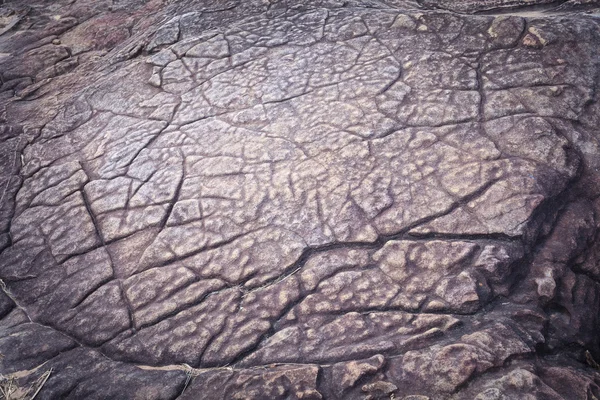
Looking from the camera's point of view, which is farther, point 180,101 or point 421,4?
point 421,4

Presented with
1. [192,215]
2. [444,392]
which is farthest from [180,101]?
[444,392]

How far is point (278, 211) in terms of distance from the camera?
191 centimetres

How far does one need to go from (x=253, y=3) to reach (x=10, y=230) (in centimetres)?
207

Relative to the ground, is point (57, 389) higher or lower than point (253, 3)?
lower

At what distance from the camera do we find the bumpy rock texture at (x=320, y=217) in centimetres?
152

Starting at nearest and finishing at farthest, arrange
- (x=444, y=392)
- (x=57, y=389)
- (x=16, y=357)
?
(x=444, y=392)
(x=57, y=389)
(x=16, y=357)

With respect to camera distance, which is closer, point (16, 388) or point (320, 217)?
point (16, 388)

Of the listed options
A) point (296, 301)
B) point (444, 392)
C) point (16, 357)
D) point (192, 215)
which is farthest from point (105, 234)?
point (444, 392)

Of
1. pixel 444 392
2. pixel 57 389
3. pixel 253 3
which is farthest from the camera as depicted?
pixel 253 3

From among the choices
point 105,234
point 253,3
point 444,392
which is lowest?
point 444,392

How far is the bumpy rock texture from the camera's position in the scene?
152 cm

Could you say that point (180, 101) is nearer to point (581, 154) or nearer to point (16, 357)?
point (16, 357)

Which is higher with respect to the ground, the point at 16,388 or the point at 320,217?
the point at 320,217

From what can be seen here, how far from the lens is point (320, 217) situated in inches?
73.6
